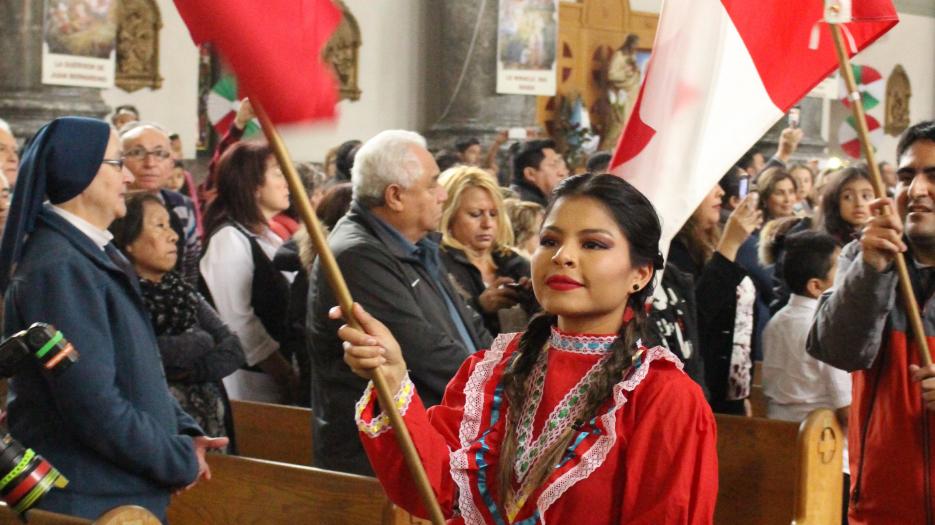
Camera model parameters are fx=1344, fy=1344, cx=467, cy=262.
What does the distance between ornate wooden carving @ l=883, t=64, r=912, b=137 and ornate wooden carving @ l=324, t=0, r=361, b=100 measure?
30.7ft

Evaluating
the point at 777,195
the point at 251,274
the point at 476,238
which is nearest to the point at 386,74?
the point at 777,195

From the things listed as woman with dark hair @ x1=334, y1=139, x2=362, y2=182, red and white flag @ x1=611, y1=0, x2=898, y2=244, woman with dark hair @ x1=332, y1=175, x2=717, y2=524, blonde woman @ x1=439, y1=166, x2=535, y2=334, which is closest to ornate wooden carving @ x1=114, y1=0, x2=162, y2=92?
woman with dark hair @ x1=334, y1=139, x2=362, y2=182

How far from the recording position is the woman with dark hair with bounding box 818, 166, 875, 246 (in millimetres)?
5379

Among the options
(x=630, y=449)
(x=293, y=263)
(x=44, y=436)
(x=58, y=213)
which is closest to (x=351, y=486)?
(x=44, y=436)

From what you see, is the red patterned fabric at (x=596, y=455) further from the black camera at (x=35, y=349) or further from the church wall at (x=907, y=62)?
the church wall at (x=907, y=62)

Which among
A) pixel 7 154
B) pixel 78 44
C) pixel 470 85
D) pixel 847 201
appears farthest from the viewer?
pixel 470 85

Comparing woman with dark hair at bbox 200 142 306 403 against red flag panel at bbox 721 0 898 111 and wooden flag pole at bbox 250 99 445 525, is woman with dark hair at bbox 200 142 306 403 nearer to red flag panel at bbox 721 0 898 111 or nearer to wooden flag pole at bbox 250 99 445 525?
red flag panel at bbox 721 0 898 111

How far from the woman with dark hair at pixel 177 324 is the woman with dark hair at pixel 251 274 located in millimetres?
673

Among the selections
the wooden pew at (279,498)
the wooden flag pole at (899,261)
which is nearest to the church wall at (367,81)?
the wooden pew at (279,498)

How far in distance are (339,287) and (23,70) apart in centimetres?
780

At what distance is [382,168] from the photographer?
150 inches

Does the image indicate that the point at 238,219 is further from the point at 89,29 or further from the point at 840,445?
the point at 89,29

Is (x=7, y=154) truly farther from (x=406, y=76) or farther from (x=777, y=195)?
(x=406, y=76)

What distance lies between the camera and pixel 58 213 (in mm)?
3104
